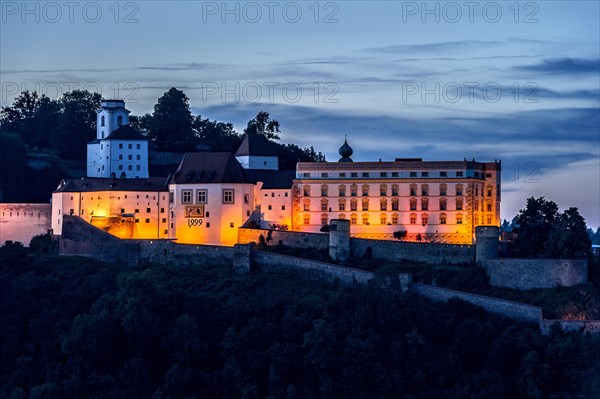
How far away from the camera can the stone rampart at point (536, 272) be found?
72.1 metres

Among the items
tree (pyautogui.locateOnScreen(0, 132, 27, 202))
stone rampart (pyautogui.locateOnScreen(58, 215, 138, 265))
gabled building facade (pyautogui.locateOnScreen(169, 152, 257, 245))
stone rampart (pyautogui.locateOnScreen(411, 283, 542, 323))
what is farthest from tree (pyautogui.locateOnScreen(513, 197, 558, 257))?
tree (pyautogui.locateOnScreen(0, 132, 27, 202))

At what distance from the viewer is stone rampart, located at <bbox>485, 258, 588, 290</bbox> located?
72.1 meters

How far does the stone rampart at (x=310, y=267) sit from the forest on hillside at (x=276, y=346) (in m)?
0.60

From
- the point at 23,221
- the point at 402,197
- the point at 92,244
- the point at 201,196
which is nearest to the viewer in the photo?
the point at 92,244

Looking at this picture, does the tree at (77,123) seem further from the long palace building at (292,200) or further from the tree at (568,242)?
the tree at (568,242)

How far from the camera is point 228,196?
271 feet

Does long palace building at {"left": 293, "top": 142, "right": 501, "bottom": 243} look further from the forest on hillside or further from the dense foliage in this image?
the forest on hillside

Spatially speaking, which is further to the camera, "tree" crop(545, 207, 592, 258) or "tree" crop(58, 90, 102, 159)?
"tree" crop(58, 90, 102, 159)

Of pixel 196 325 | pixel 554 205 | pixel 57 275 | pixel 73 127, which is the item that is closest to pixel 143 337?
pixel 196 325

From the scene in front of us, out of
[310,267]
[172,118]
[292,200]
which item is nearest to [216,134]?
[172,118]

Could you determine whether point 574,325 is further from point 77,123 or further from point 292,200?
point 77,123

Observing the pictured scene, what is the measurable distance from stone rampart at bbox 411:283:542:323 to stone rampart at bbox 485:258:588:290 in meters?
2.24

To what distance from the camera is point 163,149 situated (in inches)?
3824

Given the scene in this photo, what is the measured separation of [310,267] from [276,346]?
721 cm
